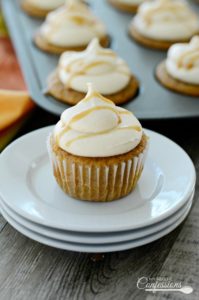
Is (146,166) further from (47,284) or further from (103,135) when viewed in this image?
(47,284)

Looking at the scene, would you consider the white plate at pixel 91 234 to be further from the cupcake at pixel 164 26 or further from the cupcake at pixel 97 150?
the cupcake at pixel 164 26

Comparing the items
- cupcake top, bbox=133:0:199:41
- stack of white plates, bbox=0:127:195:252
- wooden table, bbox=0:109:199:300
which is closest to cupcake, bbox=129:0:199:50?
cupcake top, bbox=133:0:199:41

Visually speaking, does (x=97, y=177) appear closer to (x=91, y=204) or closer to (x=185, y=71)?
(x=91, y=204)

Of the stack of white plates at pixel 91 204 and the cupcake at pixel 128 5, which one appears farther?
the cupcake at pixel 128 5

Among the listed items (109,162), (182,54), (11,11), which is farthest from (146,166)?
(11,11)

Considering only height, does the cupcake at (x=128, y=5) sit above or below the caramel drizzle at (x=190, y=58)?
below

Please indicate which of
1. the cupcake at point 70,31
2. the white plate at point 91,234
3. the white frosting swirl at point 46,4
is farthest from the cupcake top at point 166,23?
the white plate at point 91,234

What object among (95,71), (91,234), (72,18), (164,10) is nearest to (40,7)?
(72,18)
